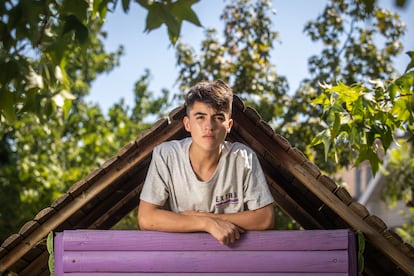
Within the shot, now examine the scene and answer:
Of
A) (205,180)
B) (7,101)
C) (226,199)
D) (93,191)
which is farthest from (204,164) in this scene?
(7,101)

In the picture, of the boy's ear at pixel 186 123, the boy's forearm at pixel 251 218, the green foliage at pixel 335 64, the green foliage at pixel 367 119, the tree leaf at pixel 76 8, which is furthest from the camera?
the green foliage at pixel 335 64

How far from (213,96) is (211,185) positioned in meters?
0.57

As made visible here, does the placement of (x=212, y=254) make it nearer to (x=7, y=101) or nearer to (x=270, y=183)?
(x=270, y=183)

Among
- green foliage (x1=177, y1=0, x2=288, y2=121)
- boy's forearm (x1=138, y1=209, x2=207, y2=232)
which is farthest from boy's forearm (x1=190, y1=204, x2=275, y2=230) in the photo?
green foliage (x1=177, y1=0, x2=288, y2=121)

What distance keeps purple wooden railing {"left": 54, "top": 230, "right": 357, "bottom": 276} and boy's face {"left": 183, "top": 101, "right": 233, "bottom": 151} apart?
1.90 feet

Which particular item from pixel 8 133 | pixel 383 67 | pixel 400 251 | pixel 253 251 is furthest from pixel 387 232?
pixel 8 133

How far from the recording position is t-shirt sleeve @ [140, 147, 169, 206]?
5.66 m

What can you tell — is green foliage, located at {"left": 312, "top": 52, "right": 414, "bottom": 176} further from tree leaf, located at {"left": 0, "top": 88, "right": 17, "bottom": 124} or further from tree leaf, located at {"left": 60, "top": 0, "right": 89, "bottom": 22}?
tree leaf, located at {"left": 60, "top": 0, "right": 89, "bottom": 22}

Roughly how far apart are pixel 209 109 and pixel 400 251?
1486 millimetres

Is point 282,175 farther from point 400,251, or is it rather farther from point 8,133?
point 8,133

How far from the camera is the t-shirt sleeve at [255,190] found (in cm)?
559

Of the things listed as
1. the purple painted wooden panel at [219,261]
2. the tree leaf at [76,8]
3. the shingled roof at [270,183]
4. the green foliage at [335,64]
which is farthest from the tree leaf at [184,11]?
the green foliage at [335,64]

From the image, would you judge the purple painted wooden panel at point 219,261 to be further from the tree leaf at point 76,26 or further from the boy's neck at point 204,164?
the tree leaf at point 76,26

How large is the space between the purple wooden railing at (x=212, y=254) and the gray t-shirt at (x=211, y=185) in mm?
254
